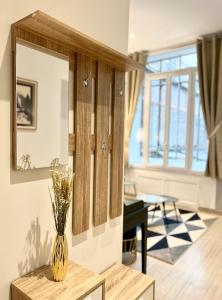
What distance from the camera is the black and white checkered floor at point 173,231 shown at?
2.99 metres

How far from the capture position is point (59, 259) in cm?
129

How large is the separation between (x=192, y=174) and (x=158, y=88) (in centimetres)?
192

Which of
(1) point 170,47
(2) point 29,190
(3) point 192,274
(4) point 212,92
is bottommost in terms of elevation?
(3) point 192,274

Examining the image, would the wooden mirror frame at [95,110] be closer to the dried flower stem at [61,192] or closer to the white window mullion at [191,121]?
the dried flower stem at [61,192]

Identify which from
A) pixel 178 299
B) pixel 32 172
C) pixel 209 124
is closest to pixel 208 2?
pixel 209 124

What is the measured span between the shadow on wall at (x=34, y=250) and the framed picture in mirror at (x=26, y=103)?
0.53m

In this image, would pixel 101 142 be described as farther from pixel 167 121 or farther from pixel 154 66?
pixel 154 66

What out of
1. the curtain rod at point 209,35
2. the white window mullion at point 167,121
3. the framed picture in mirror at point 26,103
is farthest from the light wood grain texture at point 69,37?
the white window mullion at point 167,121

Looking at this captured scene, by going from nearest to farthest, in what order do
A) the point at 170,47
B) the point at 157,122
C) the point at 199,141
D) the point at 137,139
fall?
the point at 199,141 < the point at 170,47 < the point at 157,122 < the point at 137,139

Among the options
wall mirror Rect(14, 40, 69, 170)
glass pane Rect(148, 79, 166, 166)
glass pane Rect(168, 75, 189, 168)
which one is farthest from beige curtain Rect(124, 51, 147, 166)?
wall mirror Rect(14, 40, 69, 170)

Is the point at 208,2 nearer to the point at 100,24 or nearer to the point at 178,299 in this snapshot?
the point at 100,24

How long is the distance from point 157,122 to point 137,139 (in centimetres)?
64

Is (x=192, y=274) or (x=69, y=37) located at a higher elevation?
(x=69, y=37)

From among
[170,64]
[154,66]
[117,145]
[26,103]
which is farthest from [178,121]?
[26,103]
